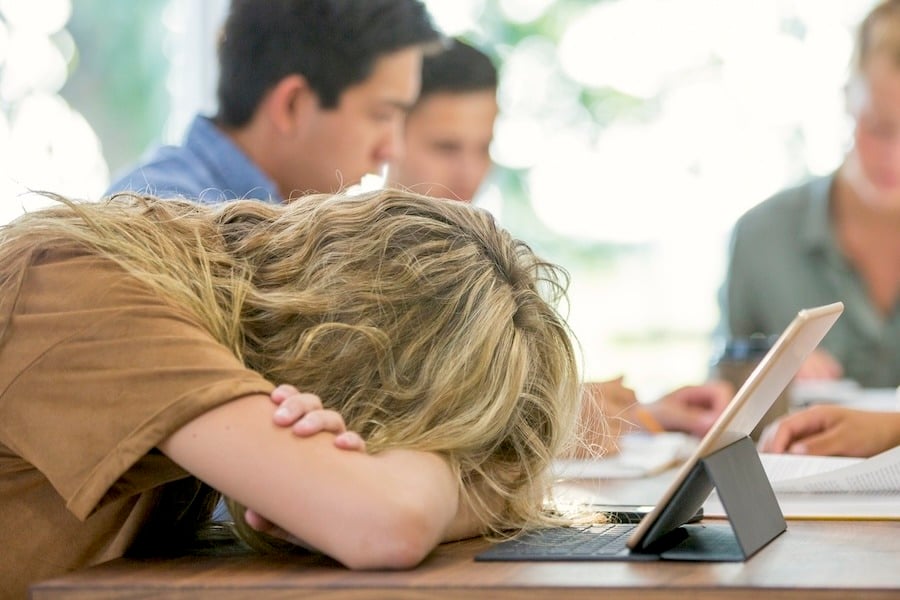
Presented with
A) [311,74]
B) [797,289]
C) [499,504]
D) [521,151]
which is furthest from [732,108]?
[499,504]

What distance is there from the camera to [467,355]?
97 centimetres

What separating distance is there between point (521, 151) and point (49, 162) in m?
1.67

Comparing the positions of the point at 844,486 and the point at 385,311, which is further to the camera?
the point at 844,486

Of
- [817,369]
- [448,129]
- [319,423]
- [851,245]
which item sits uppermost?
[319,423]

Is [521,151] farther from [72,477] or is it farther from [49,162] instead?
[72,477]

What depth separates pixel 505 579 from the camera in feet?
2.57

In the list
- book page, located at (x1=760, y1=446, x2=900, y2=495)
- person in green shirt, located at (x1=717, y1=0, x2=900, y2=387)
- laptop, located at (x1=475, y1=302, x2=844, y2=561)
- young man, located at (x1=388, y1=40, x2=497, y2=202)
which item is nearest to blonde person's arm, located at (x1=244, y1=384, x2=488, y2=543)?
laptop, located at (x1=475, y1=302, x2=844, y2=561)

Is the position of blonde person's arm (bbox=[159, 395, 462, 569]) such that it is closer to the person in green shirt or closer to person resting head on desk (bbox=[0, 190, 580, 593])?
person resting head on desk (bbox=[0, 190, 580, 593])

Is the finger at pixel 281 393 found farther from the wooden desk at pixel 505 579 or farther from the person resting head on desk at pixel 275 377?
the wooden desk at pixel 505 579

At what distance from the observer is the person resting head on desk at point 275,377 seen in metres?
0.86

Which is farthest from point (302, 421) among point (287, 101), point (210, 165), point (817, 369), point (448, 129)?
point (448, 129)

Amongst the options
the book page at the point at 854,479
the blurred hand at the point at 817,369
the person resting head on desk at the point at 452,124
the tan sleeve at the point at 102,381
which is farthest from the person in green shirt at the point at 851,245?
the tan sleeve at the point at 102,381

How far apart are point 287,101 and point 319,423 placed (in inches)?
65.3

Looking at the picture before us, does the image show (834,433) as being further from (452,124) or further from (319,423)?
(452,124)
